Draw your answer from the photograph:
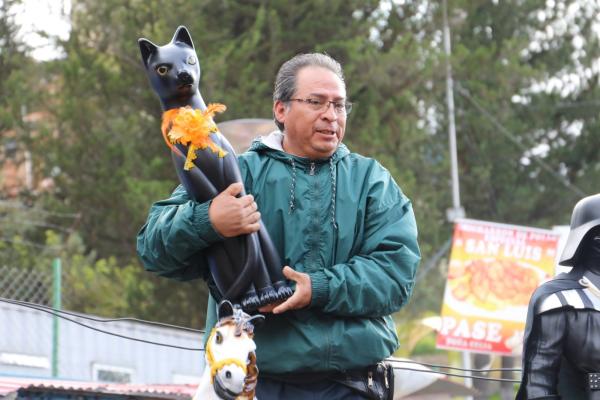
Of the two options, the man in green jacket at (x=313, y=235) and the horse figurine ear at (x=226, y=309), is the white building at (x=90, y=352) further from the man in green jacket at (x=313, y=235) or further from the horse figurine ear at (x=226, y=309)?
the horse figurine ear at (x=226, y=309)

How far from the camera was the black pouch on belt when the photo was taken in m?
4.13

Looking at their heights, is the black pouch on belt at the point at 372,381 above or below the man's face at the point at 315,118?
below

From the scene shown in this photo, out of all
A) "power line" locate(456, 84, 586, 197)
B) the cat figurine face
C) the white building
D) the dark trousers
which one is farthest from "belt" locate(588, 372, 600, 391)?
"power line" locate(456, 84, 586, 197)

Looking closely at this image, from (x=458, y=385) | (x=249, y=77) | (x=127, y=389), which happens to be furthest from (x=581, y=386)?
(x=249, y=77)

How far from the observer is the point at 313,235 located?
13.6 ft

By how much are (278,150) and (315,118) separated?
172 millimetres

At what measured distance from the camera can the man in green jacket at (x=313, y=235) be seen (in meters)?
4.01

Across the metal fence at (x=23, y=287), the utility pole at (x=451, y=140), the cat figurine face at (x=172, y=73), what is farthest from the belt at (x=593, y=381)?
the utility pole at (x=451, y=140)

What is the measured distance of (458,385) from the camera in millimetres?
12609

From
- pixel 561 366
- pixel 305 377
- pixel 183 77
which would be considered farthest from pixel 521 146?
pixel 305 377

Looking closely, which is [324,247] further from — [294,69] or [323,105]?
[294,69]

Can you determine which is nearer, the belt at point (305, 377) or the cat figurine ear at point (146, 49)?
the belt at point (305, 377)

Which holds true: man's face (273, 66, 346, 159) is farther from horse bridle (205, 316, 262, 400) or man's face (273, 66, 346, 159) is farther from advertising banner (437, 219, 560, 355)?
advertising banner (437, 219, 560, 355)

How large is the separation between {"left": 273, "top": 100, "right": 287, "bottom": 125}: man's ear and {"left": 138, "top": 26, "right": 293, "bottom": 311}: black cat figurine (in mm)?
253
